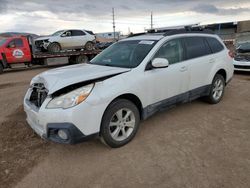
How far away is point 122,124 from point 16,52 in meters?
11.8

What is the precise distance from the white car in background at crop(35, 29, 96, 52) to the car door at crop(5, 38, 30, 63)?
91 cm

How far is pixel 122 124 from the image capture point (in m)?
3.51

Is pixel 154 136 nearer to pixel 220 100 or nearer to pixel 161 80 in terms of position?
pixel 161 80

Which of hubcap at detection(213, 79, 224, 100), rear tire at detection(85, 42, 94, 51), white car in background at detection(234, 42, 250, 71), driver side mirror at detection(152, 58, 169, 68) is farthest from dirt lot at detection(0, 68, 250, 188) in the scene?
rear tire at detection(85, 42, 94, 51)

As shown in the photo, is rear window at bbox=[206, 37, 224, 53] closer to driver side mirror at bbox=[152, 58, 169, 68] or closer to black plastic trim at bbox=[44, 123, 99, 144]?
driver side mirror at bbox=[152, 58, 169, 68]

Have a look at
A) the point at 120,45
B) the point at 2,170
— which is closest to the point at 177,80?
the point at 120,45

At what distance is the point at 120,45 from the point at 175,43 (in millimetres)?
1128

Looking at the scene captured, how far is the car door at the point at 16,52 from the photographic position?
12.9 metres

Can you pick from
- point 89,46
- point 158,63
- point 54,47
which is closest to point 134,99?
point 158,63

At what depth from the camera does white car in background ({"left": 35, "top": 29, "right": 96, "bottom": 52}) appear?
13766 mm

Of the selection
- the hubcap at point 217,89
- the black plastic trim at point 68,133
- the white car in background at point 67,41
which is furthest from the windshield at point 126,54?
the white car in background at point 67,41

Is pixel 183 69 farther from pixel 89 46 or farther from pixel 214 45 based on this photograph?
pixel 89 46

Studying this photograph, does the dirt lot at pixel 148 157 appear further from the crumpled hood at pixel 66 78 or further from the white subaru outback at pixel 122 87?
the crumpled hood at pixel 66 78

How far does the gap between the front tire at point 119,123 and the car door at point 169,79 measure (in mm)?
421
